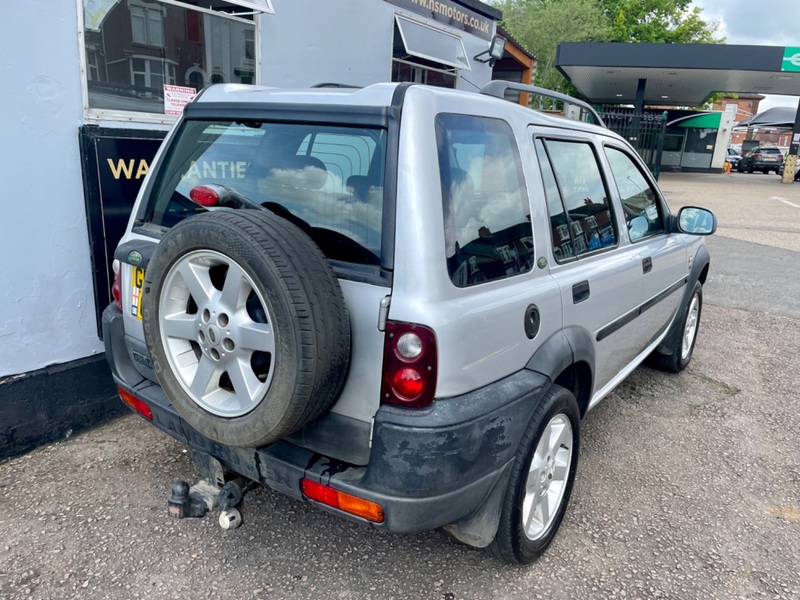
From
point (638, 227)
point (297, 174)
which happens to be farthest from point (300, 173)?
point (638, 227)

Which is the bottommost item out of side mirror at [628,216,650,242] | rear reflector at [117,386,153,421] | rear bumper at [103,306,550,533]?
rear reflector at [117,386,153,421]

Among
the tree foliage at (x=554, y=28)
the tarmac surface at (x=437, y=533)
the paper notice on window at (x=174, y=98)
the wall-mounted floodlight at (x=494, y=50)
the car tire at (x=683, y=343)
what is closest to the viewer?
the tarmac surface at (x=437, y=533)

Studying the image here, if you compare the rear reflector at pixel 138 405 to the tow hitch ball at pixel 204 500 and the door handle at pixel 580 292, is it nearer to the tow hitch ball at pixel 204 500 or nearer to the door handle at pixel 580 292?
the tow hitch ball at pixel 204 500

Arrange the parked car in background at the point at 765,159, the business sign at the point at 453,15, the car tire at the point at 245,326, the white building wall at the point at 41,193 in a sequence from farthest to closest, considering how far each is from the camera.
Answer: the parked car in background at the point at 765,159 → the business sign at the point at 453,15 → the white building wall at the point at 41,193 → the car tire at the point at 245,326

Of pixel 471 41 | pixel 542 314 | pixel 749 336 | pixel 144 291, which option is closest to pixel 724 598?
pixel 542 314

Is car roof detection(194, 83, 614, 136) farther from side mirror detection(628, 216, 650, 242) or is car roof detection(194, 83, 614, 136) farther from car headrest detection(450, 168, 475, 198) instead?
side mirror detection(628, 216, 650, 242)

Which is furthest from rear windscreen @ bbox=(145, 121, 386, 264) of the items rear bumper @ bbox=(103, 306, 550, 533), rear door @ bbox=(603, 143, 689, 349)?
rear door @ bbox=(603, 143, 689, 349)

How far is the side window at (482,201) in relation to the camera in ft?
7.18

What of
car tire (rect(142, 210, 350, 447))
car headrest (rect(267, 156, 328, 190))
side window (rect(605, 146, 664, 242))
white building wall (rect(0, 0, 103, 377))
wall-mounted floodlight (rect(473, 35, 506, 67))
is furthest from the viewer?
wall-mounted floodlight (rect(473, 35, 506, 67))

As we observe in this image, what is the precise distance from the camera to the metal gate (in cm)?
1576

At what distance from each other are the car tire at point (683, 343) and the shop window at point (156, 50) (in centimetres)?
Result: 371

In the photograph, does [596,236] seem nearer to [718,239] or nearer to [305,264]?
[305,264]

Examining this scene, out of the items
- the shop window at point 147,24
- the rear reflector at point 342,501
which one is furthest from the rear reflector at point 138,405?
the shop window at point 147,24

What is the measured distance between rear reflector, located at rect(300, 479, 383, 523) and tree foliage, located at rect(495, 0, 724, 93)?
4034cm
